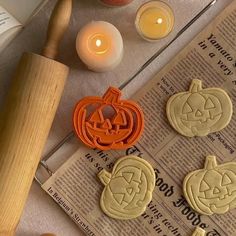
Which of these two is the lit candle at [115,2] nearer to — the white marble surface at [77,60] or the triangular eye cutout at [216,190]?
the white marble surface at [77,60]

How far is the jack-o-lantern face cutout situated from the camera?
599 mm

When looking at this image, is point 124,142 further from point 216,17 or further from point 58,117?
point 216,17

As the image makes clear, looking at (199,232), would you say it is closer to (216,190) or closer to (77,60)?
(216,190)

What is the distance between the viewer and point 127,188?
61 centimetres

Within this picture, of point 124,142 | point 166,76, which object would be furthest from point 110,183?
point 166,76

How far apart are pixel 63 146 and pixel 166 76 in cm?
17

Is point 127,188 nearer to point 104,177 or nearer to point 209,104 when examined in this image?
point 104,177

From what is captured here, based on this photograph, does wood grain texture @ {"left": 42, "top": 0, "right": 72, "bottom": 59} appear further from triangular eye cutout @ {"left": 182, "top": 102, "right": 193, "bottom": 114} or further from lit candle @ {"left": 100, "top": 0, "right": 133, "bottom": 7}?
triangular eye cutout @ {"left": 182, "top": 102, "right": 193, "bottom": 114}

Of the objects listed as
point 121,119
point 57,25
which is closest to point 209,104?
point 121,119

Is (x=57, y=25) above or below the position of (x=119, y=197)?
above

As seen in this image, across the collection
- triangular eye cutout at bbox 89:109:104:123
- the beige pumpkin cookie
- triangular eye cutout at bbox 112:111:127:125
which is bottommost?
the beige pumpkin cookie

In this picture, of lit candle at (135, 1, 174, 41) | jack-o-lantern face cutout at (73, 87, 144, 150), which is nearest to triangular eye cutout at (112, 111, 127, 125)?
jack-o-lantern face cutout at (73, 87, 144, 150)

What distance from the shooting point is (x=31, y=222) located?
0.62 m

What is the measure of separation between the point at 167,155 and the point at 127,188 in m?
0.07
